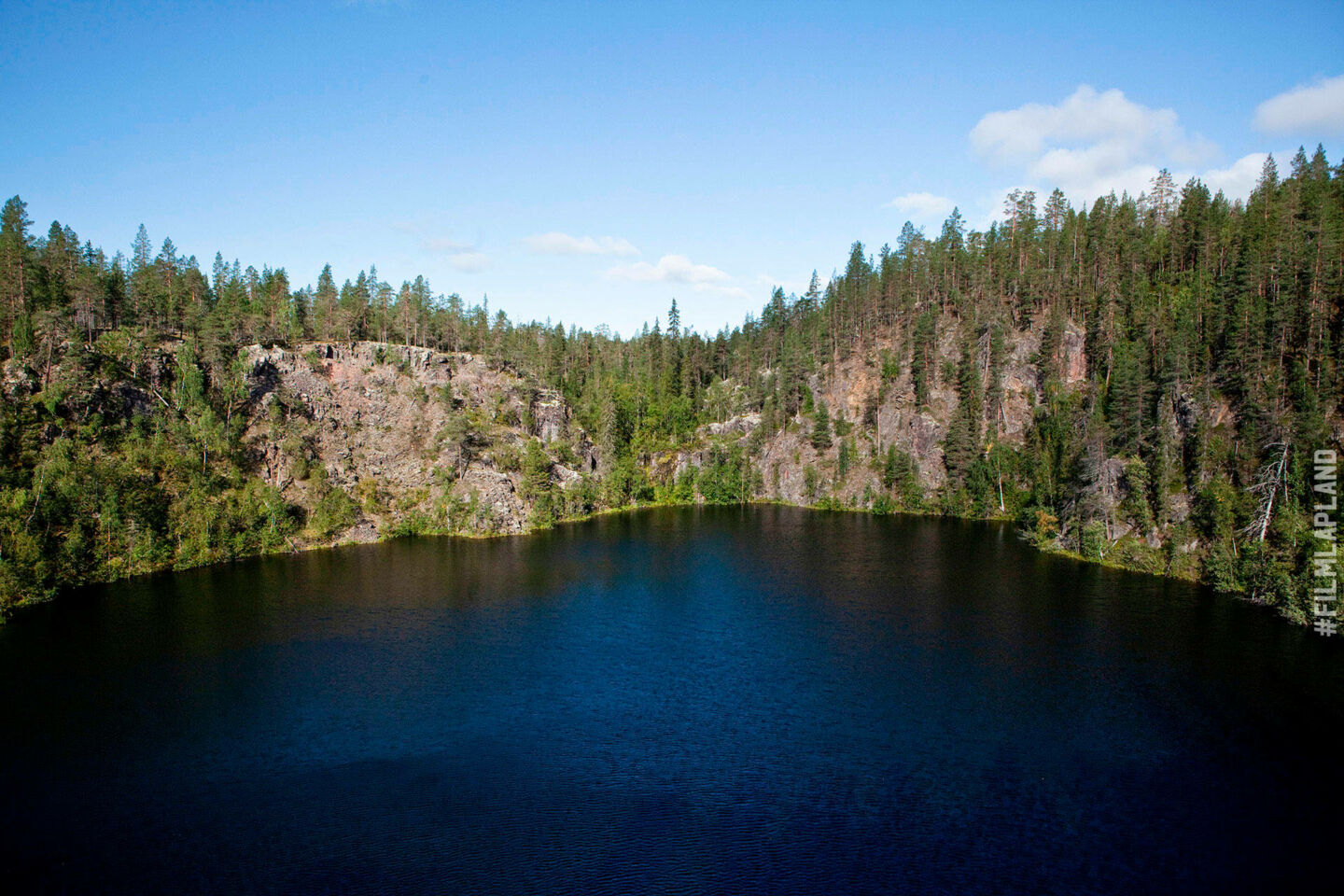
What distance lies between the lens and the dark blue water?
28109 millimetres

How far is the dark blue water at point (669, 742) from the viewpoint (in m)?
Result: 28.1

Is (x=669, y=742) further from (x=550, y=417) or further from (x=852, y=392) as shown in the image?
(x=852, y=392)

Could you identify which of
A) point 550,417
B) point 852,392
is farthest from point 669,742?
point 852,392

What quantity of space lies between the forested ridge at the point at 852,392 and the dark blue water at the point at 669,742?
37.4ft

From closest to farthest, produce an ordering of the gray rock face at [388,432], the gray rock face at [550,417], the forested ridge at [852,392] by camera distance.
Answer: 1. the forested ridge at [852,392]
2. the gray rock face at [388,432]
3. the gray rock face at [550,417]

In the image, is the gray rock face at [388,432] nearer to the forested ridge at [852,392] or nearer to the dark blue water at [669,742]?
the forested ridge at [852,392]

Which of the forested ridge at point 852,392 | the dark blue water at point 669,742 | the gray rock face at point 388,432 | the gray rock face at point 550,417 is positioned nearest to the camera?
the dark blue water at point 669,742

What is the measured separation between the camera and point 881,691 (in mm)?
43469

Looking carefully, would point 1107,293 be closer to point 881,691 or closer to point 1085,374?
point 1085,374

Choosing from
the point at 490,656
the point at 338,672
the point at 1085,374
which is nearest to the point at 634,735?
the point at 490,656

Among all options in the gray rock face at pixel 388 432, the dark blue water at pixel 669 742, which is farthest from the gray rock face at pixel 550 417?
the dark blue water at pixel 669 742

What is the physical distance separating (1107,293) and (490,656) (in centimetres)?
10066

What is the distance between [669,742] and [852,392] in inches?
4000

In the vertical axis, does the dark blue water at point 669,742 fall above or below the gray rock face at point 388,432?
below
